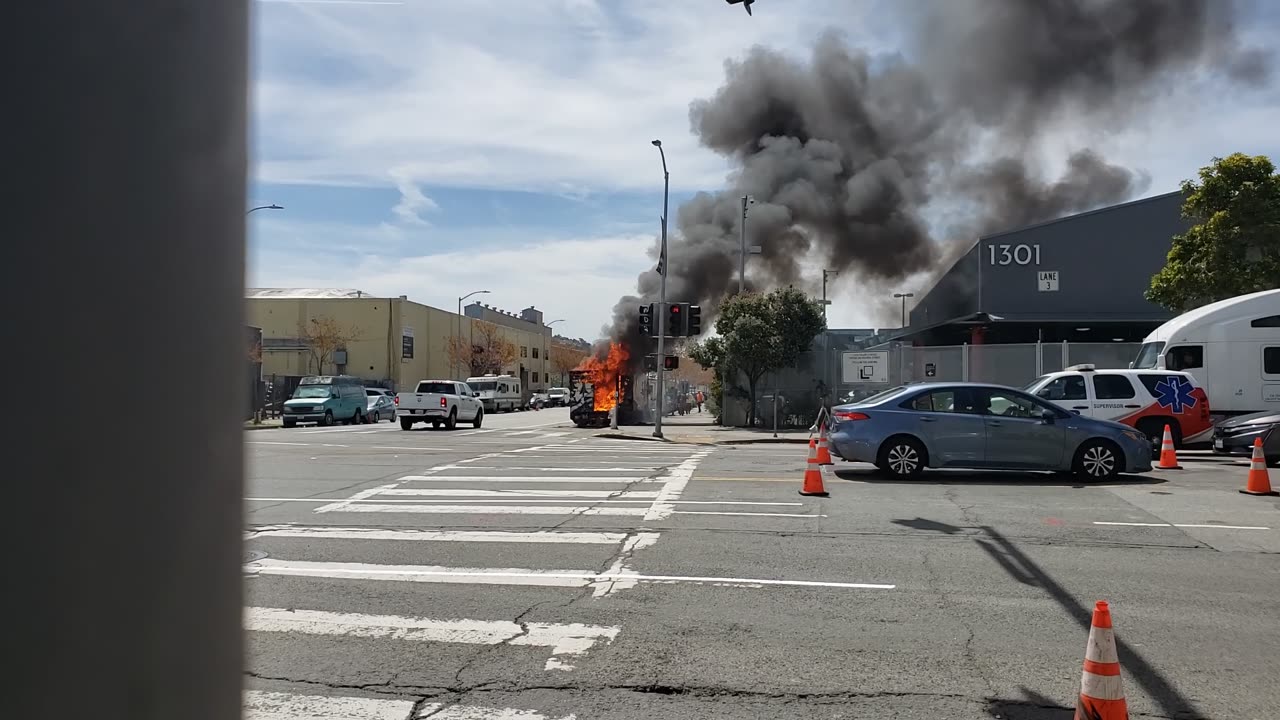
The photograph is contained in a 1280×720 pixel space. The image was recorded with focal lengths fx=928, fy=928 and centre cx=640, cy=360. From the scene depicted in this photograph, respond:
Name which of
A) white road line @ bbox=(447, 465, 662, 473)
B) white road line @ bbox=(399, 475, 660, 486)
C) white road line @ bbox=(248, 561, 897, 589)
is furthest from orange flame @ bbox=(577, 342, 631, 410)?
white road line @ bbox=(248, 561, 897, 589)

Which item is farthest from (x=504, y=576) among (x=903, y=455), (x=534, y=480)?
(x=903, y=455)

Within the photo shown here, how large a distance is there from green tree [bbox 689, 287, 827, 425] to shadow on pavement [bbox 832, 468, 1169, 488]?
14.3 meters

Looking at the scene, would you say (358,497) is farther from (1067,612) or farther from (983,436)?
(1067,612)

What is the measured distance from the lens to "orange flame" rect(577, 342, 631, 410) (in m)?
32.6

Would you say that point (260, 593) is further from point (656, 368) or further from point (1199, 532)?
point (656, 368)

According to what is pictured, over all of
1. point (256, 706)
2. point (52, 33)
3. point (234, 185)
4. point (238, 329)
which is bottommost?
point (256, 706)

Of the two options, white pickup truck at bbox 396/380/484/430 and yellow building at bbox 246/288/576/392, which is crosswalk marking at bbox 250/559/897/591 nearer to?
white pickup truck at bbox 396/380/484/430

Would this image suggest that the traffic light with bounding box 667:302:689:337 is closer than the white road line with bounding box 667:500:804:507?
No

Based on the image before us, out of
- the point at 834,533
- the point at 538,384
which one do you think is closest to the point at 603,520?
the point at 834,533

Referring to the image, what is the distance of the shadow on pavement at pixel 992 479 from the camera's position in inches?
483

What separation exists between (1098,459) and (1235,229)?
13.3 meters

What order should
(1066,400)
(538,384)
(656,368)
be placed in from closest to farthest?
(1066,400), (656,368), (538,384)

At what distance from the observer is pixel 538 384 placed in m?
95.0

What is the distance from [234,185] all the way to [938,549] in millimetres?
7069
